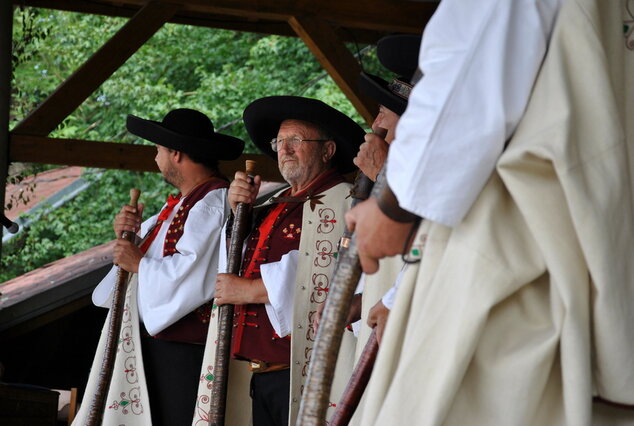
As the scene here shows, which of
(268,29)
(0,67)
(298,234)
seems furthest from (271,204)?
(268,29)

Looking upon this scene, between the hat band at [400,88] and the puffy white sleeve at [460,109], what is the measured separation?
892 millimetres

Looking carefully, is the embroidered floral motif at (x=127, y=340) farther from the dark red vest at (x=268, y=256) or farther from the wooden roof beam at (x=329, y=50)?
the wooden roof beam at (x=329, y=50)

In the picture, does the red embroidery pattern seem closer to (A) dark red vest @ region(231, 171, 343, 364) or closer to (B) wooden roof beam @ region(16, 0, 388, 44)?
(A) dark red vest @ region(231, 171, 343, 364)

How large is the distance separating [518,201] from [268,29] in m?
5.42

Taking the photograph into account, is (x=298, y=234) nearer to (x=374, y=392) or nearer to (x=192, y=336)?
(x=192, y=336)

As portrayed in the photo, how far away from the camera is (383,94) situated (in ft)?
9.05

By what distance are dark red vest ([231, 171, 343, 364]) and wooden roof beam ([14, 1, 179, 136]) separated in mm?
2364

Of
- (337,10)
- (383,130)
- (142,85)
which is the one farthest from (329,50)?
(142,85)

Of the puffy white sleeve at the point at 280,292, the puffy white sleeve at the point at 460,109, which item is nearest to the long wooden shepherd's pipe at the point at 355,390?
the puffy white sleeve at the point at 460,109

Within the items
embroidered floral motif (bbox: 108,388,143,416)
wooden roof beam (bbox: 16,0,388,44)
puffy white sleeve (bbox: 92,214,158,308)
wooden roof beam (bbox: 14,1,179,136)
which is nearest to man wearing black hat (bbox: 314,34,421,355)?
embroidered floral motif (bbox: 108,388,143,416)

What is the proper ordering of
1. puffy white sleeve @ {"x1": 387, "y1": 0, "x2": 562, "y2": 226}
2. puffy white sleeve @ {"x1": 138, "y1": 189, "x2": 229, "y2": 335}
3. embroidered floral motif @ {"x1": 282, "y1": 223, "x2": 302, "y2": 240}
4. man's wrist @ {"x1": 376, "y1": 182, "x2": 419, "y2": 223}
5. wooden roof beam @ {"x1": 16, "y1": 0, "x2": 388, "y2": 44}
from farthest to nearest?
wooden roof beam @ {"x1": 16, "y1": 0, "x2": 388, "y2": 44}, puffy white sleeve @ {"x1": 138, "y1": 189, "x2": 229, "y2": 335}, embroidered floral motif @ {"x1": 282, "y1": 223, "x2": 302, "y2": 240}, man's wrist @ {"x1": 376, "y1": 182, "x2": 419, "y2": 223}, puffy white sleeve @ {"x1": 387, "y1": 0, "x2": 562, "y2": 226}

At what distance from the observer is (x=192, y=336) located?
402 centimetres

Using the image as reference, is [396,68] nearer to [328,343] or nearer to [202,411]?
[328,343]

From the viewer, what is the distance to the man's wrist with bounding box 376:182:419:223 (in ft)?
6.11
